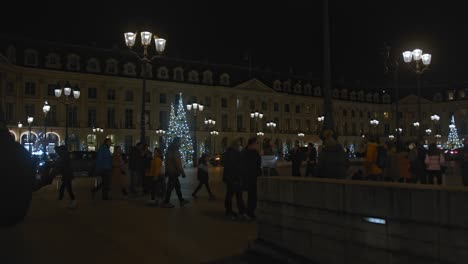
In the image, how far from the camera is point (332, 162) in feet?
29.9

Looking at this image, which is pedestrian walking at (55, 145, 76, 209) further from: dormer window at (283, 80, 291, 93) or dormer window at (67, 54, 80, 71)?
dormer window at (283, 80, 291, 93)

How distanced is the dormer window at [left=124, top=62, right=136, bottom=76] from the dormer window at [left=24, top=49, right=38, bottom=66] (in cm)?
1246

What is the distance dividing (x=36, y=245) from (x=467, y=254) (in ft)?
23.6

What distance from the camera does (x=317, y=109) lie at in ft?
329

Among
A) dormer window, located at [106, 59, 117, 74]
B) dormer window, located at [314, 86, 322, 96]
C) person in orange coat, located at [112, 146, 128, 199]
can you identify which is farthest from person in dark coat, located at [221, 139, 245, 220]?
dormer window, located at [314, 86, 322, 96]

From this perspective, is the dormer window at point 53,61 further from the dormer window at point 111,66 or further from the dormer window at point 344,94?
the dormer window at point 344,94

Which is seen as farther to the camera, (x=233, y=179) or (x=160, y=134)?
(x=160, y=134)

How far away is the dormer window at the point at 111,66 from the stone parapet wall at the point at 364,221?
6763cm

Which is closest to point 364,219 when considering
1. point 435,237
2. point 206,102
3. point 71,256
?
point 435,237

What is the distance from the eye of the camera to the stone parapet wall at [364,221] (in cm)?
482

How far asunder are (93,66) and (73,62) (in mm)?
2874

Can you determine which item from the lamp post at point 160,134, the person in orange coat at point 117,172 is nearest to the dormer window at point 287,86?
the lamp post at point 160,134

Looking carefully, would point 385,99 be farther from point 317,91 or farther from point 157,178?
point 157,178

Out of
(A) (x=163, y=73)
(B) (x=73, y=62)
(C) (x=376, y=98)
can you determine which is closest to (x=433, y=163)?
(B) (x=73, y=62)
